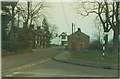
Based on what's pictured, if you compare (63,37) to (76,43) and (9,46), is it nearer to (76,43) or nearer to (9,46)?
(76,43)

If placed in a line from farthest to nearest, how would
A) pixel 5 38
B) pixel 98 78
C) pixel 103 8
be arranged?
1. pixel 103 8
2. pixel 5 38
3. pixel 98 78

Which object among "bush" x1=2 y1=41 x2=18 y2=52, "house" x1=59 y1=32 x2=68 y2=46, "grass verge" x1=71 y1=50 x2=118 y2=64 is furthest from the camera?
"house" x1=59 y1=32 x2=68 y2=46

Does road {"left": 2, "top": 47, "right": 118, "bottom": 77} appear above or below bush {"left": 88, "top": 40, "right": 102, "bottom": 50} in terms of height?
below

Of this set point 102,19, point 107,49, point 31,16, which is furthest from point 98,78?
point 31,16

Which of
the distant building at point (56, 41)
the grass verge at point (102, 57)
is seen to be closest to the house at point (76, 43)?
the grass verge at point (102, 57)

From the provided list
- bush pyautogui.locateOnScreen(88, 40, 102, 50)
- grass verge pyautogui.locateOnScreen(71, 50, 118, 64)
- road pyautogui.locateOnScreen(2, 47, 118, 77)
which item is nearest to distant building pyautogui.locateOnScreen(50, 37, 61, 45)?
bush pyautogui.locateOnScreen(88, 40, 102, 50)

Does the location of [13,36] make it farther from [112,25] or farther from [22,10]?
[112,25]

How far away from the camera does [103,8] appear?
44625mm

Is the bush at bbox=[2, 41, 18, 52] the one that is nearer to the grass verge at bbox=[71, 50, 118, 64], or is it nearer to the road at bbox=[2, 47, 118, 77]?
the grass verge at bbox=[71, 50, 118, 64]

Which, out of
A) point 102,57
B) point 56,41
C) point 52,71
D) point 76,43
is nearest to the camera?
point 52,71

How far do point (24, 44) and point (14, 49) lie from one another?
5703 mm

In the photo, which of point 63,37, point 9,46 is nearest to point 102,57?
point 9,46

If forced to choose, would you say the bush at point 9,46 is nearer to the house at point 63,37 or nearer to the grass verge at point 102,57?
the grass verge at point 102,57

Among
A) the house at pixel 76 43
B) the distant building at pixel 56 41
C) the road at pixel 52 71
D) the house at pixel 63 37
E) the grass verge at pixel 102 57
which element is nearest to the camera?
the road at pixel 52 71
